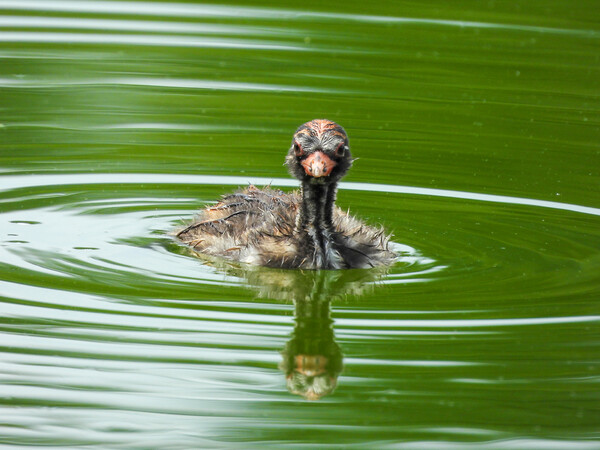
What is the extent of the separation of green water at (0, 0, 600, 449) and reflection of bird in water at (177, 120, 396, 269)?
194 millimetres

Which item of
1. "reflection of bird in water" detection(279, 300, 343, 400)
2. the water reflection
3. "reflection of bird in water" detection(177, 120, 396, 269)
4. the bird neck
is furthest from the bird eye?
"reflection of bird in water" detection(279, 300, 343, 400)

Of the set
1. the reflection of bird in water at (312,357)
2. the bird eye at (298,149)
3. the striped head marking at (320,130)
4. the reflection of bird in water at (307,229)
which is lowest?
the reflection of bird in water at (312,357)

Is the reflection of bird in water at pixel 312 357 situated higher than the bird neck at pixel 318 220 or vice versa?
the bird neck at pixel 318 220

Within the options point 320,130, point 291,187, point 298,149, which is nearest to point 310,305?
point 298,149

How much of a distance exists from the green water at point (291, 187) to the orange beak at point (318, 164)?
76cm

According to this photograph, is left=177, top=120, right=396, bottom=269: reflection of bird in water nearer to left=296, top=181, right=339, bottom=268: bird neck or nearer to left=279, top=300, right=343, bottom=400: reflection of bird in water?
left=296, top=181, right=339, bottom=268: bird neck

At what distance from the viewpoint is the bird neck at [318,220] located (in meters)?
8.91

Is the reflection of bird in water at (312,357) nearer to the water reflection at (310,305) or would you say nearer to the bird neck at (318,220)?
the water reflection at (310,305)

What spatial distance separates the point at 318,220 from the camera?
896cm

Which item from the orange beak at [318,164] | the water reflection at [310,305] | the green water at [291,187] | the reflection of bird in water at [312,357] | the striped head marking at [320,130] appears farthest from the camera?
the striped head marking at [320,130]

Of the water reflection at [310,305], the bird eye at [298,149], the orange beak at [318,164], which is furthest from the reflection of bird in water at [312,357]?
the bird eye at [298,149]

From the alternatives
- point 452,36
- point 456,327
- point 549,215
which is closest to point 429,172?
point 549,215

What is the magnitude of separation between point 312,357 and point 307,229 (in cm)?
201

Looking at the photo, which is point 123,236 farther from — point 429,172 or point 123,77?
point 123,77
